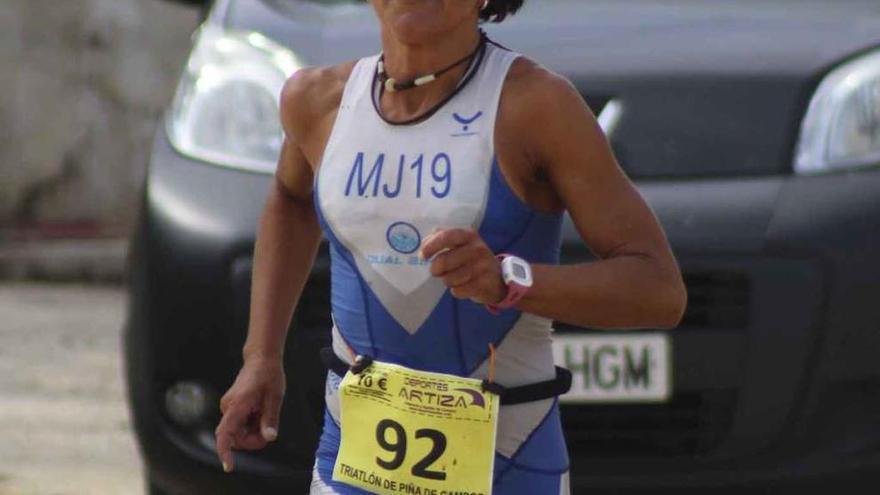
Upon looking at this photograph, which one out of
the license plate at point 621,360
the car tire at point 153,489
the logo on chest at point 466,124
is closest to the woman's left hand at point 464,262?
the logo on chest at point 466,124

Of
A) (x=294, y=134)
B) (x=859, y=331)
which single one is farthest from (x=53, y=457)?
(x=294, y=134)

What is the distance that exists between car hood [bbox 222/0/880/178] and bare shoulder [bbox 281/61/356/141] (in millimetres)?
1374

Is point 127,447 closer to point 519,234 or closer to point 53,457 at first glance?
point 53,457

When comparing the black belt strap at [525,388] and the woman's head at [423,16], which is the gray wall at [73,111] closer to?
the black belt strap at [525,388]

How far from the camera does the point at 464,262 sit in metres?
2.49

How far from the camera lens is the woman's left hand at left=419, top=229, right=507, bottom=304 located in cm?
248

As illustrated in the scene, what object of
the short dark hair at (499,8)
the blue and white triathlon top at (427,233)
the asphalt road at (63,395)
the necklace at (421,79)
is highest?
the short dark hair at (499,8)

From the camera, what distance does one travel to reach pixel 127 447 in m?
6.06

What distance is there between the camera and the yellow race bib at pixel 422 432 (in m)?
2.82

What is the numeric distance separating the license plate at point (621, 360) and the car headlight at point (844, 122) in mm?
494

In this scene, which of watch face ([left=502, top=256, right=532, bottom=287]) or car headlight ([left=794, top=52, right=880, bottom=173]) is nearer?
watch face ([left=502, top=256, right=532, bottom=287])

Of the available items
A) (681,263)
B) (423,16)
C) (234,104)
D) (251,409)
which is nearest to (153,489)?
(234,104)

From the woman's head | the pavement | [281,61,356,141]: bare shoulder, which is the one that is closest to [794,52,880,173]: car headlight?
[281,61,356,141]: bare shoulder

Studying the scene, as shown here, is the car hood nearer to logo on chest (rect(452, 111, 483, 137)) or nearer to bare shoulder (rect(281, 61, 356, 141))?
bare shoulder (rect(281, 61, 356, 141))
